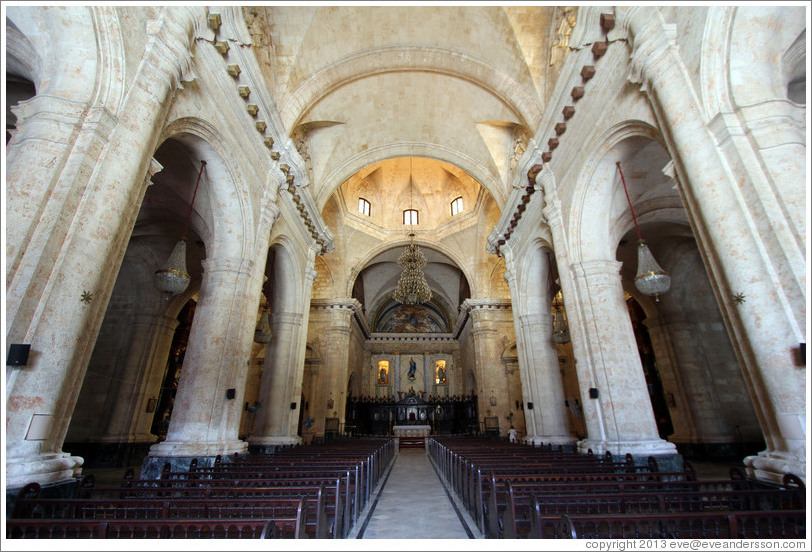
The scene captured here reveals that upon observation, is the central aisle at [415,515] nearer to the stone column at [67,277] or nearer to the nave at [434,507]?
the nave at [434,507]

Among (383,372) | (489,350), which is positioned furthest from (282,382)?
(383,372)

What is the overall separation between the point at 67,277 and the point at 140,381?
397 inches

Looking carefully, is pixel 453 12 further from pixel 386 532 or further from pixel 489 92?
pixel 386 532

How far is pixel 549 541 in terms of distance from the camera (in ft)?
6.95

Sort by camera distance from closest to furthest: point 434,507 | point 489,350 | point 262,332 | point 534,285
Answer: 1. point 434,507
2. point 262,332
3. point 534,285
4. point 489,350

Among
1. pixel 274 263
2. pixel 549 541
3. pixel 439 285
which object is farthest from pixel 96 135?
pixel 439 285

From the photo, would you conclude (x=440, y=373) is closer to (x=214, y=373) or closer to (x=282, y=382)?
(x=282, y=382)

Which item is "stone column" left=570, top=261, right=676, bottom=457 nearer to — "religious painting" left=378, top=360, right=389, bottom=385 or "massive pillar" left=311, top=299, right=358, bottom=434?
"massive pillar" left=311, top=299, right=358, bottom=434

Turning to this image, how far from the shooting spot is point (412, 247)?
55.4 feet

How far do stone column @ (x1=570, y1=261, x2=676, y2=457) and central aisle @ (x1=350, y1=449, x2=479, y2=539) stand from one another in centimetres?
299

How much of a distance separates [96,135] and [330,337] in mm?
15300

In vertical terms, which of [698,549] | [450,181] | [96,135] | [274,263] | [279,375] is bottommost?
[698,549]

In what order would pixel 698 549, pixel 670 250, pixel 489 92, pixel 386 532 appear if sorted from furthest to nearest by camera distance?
pixel 670 250
pixel 489 92
pixel 386 532
pixel 698 549

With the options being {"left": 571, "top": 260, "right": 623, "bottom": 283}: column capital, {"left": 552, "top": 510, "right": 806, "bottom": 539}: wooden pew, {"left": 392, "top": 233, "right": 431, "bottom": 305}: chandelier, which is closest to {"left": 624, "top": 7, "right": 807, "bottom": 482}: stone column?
{"left": 552, "top": 510, "right": 806, "bottom": 539}: wooden pew
